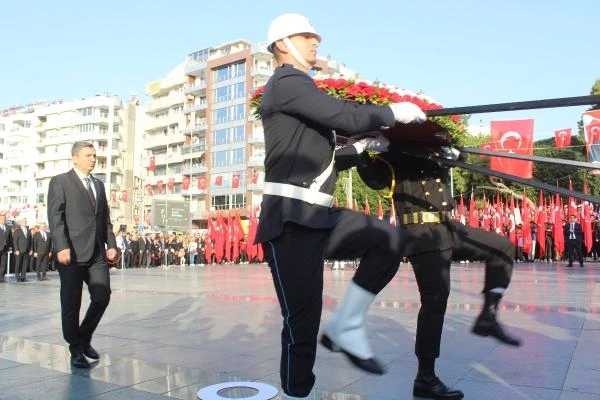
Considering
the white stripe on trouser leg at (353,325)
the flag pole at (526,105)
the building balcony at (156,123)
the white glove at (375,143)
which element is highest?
the building balcony at (156,123)

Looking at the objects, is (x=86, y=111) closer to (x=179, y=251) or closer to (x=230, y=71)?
(x=230, y=71)

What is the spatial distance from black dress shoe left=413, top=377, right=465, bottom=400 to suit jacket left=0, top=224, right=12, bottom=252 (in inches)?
661

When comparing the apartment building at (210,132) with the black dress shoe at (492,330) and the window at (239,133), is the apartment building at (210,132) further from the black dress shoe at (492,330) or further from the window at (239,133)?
the black dress shoe at (492,330)

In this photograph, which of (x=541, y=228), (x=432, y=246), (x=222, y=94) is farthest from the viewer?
(x=222, y=94)

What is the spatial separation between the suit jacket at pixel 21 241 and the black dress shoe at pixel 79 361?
1554 cm

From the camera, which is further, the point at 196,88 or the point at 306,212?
the point at 196,88

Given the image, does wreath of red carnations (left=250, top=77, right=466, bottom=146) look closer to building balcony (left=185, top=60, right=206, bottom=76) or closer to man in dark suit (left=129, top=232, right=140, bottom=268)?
man in dark suit (left=129, top=232, right=140, bottom=268)

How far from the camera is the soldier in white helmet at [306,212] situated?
9.34ft

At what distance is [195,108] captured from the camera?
80375 mm

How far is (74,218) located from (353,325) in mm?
3454

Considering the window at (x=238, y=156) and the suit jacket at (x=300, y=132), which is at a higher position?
the window at (x=238, y=156)

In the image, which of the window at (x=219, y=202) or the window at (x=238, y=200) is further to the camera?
the window at (x=219, y=202)

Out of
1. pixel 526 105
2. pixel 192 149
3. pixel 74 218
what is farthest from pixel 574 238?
pixel 192 149

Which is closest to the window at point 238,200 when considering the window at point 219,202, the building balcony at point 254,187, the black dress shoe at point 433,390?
the window at point 219,202
